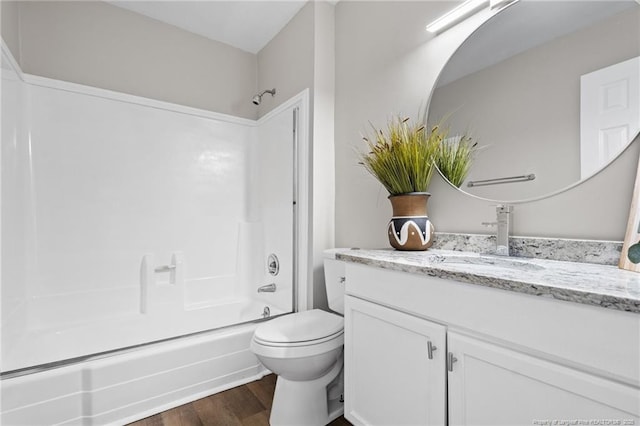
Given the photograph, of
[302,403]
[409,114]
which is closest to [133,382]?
[302,403]

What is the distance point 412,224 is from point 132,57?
7.53 ft

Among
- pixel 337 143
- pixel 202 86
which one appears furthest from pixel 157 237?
pixel 337 143

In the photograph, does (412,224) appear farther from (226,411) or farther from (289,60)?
(289,60)

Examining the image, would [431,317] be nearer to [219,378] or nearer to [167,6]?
[219,378]

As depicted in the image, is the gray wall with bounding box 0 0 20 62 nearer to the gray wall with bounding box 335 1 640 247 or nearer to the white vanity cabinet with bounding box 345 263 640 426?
the gray wall with bounding box 335 1 640 247

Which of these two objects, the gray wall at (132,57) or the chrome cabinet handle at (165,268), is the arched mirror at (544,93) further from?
the chrome cabinet handle at (165,268)

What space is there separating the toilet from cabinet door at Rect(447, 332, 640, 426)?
2.01 feet

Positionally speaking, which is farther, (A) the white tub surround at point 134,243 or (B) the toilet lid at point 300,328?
(A) the white tub surround at point 134,243

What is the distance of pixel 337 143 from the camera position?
202cm

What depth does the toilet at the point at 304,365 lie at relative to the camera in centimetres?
133

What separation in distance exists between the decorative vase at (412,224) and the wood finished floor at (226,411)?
93 cm

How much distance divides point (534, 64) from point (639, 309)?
0.97 m

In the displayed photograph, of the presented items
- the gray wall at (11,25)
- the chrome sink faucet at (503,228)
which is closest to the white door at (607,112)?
the chrome sink faucet at (503,228)

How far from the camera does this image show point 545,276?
77 cm
